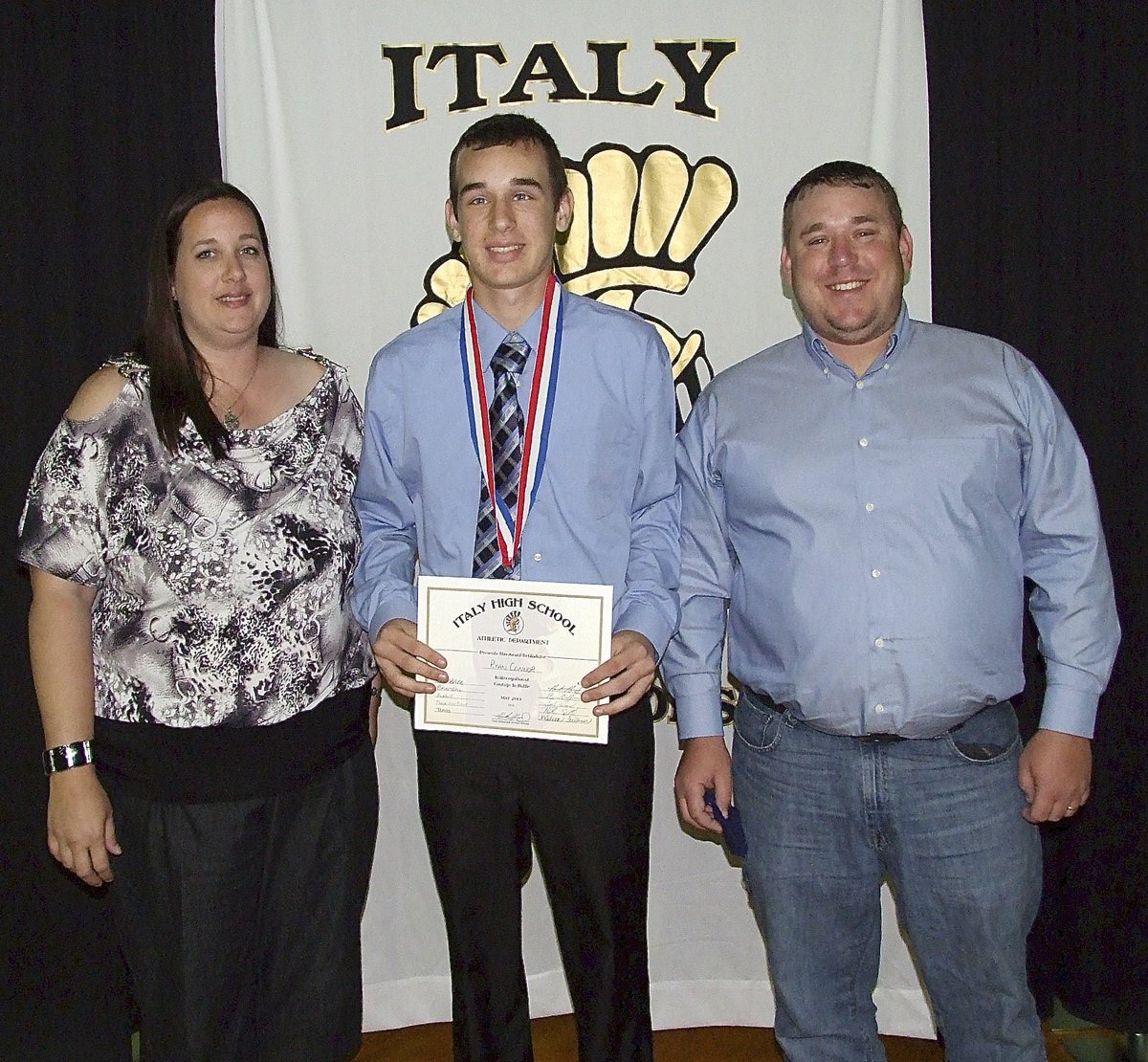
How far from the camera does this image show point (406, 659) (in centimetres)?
195

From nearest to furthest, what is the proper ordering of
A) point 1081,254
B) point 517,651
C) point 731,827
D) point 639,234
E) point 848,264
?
point 517,651 → point 848,264 → point 731,827 → point 1081,254 → point 639,234

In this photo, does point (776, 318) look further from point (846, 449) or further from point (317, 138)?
point (317, 138)

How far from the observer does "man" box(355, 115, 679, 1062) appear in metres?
2.01

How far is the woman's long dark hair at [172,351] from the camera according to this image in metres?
1.97

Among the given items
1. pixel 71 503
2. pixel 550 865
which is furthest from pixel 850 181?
pixel 71 503

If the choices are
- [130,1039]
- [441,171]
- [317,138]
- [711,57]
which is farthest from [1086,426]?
[130,1039]

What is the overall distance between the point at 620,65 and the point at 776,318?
0.75m

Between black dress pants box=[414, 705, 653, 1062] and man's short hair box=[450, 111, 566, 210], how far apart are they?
1.01 m

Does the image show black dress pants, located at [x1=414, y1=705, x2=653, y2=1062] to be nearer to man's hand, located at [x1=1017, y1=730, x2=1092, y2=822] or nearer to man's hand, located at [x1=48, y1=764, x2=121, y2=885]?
man's hand, located at [x1=48, y1=764, x2=121, y2=885]

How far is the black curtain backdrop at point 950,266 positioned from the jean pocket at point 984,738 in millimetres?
851

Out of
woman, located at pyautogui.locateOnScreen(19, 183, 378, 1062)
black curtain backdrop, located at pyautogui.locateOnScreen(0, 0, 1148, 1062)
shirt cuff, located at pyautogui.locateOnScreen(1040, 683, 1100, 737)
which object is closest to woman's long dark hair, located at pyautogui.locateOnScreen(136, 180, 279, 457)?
woman, located at pyautogui.locateOnScreen(19, 183, 378, 1062)

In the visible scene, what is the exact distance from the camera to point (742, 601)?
2127 millimetres

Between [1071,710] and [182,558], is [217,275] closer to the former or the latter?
[182,558]

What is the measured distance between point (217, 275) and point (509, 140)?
1.94 feet
